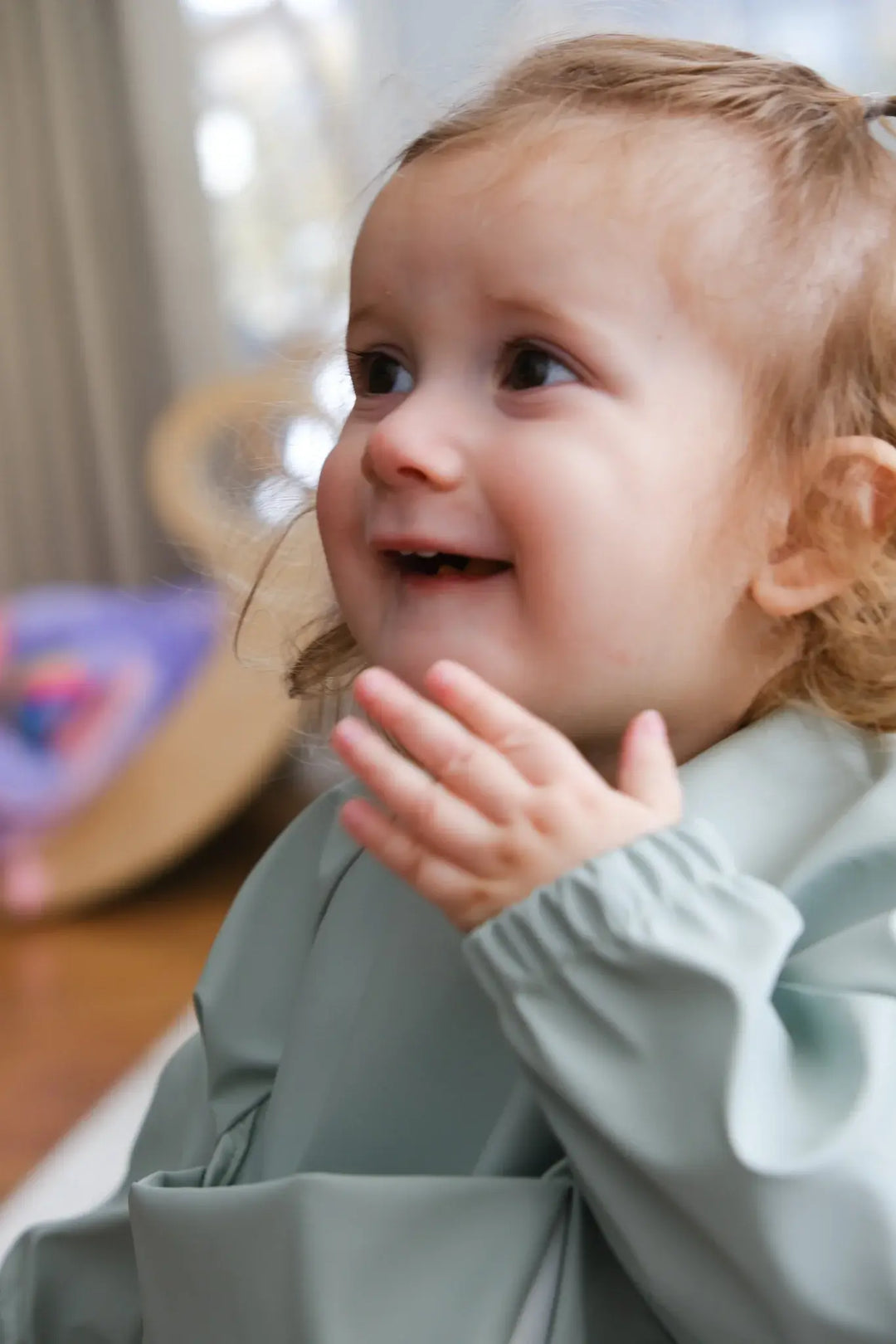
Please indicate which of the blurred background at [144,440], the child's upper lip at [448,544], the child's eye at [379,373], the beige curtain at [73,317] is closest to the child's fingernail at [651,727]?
the child's upper lip at [448,544]

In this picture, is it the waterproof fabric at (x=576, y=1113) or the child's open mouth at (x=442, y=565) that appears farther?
the child's open mouth at (x=442, y=565)

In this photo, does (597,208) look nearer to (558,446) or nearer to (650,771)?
(558,446)

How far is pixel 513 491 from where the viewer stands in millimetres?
593

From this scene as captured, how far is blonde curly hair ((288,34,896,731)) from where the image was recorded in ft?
2.06

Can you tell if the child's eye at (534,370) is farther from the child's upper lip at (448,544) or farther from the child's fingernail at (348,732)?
the child's fingernail at (348,732)

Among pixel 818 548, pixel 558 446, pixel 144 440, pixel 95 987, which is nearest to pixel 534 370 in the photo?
pixel 558 446

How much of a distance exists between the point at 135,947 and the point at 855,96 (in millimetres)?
1652

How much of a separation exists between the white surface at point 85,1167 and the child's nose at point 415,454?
66 cm

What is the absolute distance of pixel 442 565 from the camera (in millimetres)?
635

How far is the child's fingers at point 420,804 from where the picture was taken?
511 millimetres

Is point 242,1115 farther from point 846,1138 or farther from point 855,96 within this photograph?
point 855,96

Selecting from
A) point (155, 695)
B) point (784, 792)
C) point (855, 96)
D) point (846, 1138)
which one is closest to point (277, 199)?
point (155, 695)

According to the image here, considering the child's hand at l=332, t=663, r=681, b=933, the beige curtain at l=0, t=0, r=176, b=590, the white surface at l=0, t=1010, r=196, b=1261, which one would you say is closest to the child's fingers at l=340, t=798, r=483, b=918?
the child's hand at l=332, t=663, r=681, b=933

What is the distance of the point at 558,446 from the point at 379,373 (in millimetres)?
132
